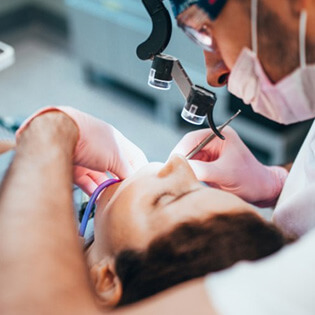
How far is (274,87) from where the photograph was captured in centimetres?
91

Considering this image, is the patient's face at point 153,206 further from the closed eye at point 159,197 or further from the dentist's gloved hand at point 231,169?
the dentist's gloved hand at point 231,169

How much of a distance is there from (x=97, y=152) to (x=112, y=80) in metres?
2.13

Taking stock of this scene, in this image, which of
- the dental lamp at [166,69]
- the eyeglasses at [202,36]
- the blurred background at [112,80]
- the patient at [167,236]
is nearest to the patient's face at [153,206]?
the patient at [167,236]

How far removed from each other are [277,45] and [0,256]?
59 cm

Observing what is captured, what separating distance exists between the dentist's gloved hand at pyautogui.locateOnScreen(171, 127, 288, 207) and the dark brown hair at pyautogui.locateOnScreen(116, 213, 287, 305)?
26 cm

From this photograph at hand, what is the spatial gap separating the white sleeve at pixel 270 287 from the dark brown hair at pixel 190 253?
103mm

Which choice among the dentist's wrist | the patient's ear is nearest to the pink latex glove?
the dentist's wrist

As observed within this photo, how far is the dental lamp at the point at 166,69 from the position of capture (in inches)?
37.8

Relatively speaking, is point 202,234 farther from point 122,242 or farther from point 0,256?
point 0,256

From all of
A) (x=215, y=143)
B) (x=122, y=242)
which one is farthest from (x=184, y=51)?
(x=122, y=242)

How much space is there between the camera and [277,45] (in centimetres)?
86

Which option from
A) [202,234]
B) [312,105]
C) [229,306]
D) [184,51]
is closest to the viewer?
[229,306]

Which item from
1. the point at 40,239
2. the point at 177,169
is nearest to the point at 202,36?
the point at 177,169

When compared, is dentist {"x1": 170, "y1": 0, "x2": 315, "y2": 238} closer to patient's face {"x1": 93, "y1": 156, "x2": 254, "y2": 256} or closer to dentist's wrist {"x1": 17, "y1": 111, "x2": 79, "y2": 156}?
patient's face {"x1": 93, "y1": 156, "x2": 254, "y2": 256}
